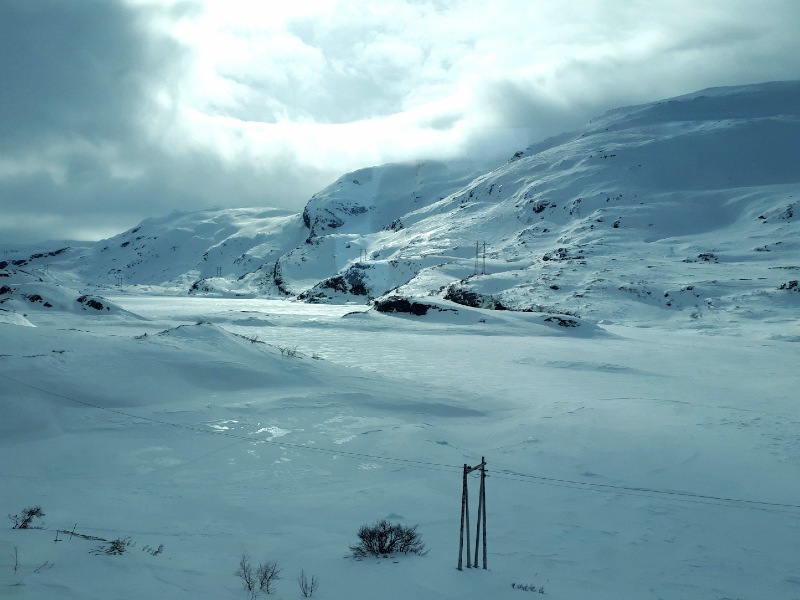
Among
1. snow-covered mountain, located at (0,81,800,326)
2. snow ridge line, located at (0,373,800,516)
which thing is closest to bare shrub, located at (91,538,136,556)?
snow ridge line, located at (0,373,800,516)

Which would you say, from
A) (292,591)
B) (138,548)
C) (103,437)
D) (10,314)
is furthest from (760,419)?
(10,314)

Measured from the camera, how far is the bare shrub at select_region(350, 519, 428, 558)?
8.07 meters

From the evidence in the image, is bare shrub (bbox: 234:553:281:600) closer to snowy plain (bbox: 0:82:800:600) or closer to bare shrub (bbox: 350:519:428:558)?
snowy plain (bbox: 0:82:800:600)

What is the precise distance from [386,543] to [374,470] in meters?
4.74

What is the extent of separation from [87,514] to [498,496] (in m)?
7.55

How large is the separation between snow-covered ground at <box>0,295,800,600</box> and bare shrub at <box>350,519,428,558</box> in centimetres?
A: 27

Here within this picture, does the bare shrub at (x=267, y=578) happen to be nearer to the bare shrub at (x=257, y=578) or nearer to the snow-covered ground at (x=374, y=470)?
the bare shrub at (x=257, y=578)

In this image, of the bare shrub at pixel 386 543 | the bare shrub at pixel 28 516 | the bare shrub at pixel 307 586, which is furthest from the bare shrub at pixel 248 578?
the bare shrub at pixel 28 516

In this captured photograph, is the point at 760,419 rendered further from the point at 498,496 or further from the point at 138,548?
the point at 138,548

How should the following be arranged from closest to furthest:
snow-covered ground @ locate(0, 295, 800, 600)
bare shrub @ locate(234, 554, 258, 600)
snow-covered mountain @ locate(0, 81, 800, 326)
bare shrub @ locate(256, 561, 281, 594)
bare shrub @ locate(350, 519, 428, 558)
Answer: bare shrub @ locate(234, 554, 258, 600) < bare shrub @ locate(256, 561, 281, 594) < snow-covered ground @ locate(0, 295, 800, 600) < bare shrub @ locate(350, 519, 428, 558) < snow-covered mountain @ locate(0, 81, 800, 326)

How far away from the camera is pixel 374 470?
12.9 metres

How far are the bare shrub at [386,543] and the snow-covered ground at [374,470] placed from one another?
27 centimetres

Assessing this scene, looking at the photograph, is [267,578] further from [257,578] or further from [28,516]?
[28,516]

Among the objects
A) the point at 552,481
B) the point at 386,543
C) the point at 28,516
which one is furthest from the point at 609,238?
the point at 28,516
